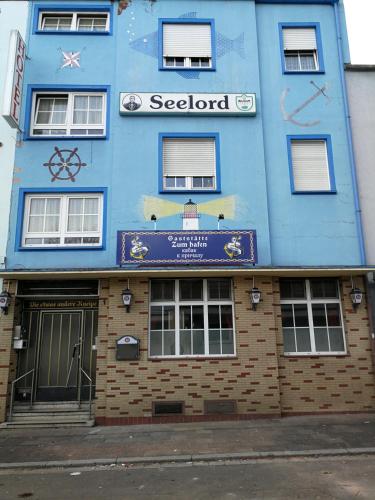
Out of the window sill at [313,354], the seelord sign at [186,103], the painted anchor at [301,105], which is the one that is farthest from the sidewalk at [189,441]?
the seelord sign at [186,103]

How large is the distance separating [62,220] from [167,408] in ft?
17.5

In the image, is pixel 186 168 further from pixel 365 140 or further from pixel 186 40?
pixel 365 140

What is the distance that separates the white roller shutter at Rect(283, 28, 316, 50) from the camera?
12.1 m

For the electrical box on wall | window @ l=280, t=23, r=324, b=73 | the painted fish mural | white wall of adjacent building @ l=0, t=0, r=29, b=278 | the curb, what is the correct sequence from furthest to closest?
window @ l=280, t=23, r=324, b=73 < the painted fish mural < white wall of adjacent building @ l=0, t=0, r=29, b=278 < the electrical box on wall < the curb

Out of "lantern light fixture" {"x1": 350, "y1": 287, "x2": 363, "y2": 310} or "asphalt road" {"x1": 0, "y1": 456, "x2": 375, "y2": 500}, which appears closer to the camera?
"asphalt road" {"x1": 0, "y1": 456, "x2": 375, "y2": 500}

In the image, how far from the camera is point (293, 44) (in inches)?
477

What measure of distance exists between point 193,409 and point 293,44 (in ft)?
34.6

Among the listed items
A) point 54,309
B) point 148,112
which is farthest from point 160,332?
point 148,112

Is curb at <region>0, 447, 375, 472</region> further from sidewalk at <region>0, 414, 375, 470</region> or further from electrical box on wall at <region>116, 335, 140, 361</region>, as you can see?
electrical box on wall at <region>116, 335, 140, 361</region>

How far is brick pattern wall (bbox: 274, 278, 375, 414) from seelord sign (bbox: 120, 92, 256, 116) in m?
5.77

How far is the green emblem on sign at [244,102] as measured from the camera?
11.2 meters

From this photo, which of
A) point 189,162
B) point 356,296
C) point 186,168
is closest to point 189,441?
point 356,296

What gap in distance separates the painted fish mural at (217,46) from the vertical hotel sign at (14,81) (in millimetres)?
3059

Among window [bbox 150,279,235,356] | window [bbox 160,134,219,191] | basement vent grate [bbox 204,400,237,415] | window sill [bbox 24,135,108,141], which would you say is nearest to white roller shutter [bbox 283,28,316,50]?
window [bbox 160,134,219,191]
